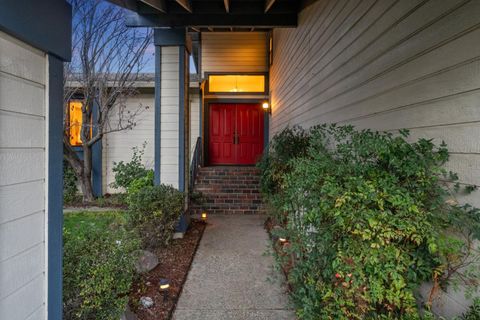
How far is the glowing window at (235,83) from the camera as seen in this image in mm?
9609

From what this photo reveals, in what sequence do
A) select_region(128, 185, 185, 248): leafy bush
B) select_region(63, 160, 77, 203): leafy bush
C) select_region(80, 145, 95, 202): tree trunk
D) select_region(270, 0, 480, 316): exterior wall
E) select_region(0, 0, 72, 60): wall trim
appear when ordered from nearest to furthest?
select_region(0, 0, 72, 60): wall trim < select_region(270, 0, 480, 316): exterior wall < select_region(128, 185, 185, 248): leafy bush < select_region(80, 145, 95, 202): tree trunk < select_region(63, 160, 77, 203): leafy bush

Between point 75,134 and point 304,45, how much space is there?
6860mm

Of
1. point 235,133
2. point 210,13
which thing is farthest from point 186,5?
point 235,133

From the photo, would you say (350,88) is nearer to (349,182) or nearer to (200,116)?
(349,182)

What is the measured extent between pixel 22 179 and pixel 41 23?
0.73 m

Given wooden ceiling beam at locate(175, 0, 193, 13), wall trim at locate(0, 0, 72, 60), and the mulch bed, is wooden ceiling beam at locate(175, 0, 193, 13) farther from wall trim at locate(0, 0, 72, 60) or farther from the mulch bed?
the mulch bed

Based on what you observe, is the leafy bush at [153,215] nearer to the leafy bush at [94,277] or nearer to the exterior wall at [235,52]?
the leafy bush at [94,277]

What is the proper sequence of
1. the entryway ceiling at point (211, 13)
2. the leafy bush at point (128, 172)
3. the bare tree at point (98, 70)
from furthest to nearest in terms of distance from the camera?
the leafy bush at point (128, 172) < the bare tree at point (98, 70) < the entryway ceiling at point (211, 13)

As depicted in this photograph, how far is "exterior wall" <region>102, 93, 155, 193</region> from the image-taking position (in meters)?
8.86

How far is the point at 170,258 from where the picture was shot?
14.2 ft

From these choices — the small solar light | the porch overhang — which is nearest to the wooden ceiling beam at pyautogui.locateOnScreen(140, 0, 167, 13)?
the porch overhang

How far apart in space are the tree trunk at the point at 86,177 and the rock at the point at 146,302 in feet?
19.5

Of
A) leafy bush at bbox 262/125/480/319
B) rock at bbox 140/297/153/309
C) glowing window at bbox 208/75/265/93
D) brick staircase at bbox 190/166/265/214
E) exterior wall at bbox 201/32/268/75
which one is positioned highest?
exterior wall at bbox 201/32/268/75

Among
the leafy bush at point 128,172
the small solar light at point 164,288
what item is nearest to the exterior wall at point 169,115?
the small solar light at point 164,288
